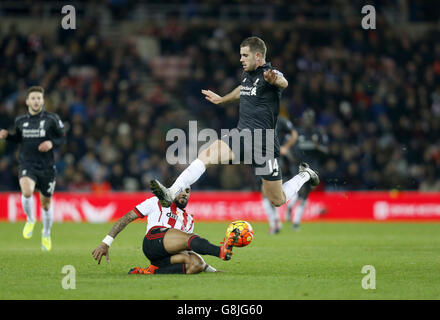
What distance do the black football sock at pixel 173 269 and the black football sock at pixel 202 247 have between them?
1.72ft

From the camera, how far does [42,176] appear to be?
Answer: 43.9 ft

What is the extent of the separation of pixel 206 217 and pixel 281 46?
7388mm

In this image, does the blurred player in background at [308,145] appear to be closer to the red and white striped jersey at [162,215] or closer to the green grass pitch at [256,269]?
the green grass pitch at [256,269]

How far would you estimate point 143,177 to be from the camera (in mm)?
23359

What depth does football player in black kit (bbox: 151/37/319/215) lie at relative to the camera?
9.71 meters

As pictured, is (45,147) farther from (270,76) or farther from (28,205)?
(270,76)

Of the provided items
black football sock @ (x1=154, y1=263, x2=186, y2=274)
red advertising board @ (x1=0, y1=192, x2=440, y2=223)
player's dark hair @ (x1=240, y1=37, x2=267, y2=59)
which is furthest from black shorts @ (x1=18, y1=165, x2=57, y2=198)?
red advertising board @ (x1=0, y1=192, x2=440, y2=223)

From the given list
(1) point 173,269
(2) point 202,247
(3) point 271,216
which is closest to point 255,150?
(2) point 202,247

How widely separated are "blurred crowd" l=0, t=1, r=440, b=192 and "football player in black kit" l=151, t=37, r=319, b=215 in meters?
11.9

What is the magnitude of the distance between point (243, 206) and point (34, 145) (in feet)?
33.4

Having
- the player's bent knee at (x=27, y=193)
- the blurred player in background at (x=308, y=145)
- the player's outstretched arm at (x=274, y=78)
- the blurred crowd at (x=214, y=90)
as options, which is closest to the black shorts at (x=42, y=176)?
the player's bent knee at (x=27, y=193)

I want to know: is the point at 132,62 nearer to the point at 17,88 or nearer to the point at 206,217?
the point at 17,88

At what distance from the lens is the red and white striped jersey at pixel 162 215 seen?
32.0 ft
